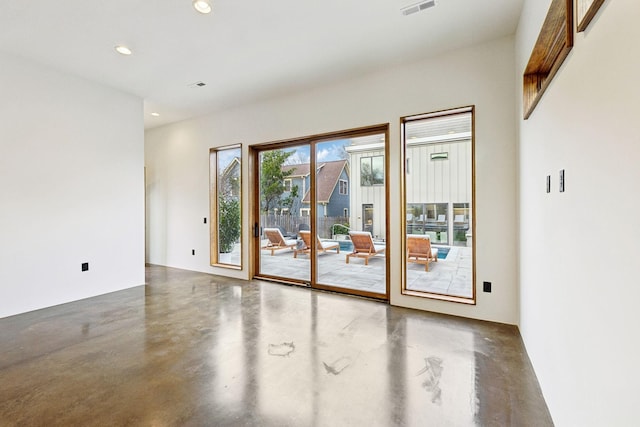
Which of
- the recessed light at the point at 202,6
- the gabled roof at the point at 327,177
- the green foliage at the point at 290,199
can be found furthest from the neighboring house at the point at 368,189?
the recessed light at the point at 202,6

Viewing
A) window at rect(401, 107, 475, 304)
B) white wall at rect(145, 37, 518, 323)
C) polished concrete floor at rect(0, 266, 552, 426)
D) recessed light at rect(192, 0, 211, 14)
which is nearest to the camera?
polished concrete floor at rect(0, 266, 552, 426)

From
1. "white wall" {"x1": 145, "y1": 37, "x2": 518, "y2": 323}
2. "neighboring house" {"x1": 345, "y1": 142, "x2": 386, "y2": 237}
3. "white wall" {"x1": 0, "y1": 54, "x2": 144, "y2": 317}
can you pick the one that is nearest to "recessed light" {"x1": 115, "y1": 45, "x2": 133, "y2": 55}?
"white wall" {"x1": 0, "y1": 54, "x2": 144, "y2": 317}

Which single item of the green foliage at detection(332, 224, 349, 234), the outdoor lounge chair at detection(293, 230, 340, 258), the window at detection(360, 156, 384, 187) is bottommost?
the outdoor lounge chair at detection(293, 230, 340, 258)

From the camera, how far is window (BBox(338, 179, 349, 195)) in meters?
4.45

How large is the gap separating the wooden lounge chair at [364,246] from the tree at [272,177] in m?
1.55

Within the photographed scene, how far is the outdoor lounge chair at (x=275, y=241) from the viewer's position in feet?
17.0

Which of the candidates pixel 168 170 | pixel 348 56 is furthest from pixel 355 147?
pixel 168 170

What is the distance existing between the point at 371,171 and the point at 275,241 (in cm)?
218

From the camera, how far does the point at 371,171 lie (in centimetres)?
423

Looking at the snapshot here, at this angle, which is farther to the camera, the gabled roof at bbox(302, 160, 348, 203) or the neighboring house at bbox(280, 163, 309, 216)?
the neighboring house at bbox(280, 163, 309, 216)

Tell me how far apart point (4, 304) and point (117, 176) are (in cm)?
212

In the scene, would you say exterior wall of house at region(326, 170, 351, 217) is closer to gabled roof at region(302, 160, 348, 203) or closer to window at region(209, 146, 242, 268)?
gabled roof at region(302, 160, 348, 203)

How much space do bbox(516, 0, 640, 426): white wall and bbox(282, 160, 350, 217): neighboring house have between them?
2.65m

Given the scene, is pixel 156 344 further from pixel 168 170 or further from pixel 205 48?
pixel 168 170
